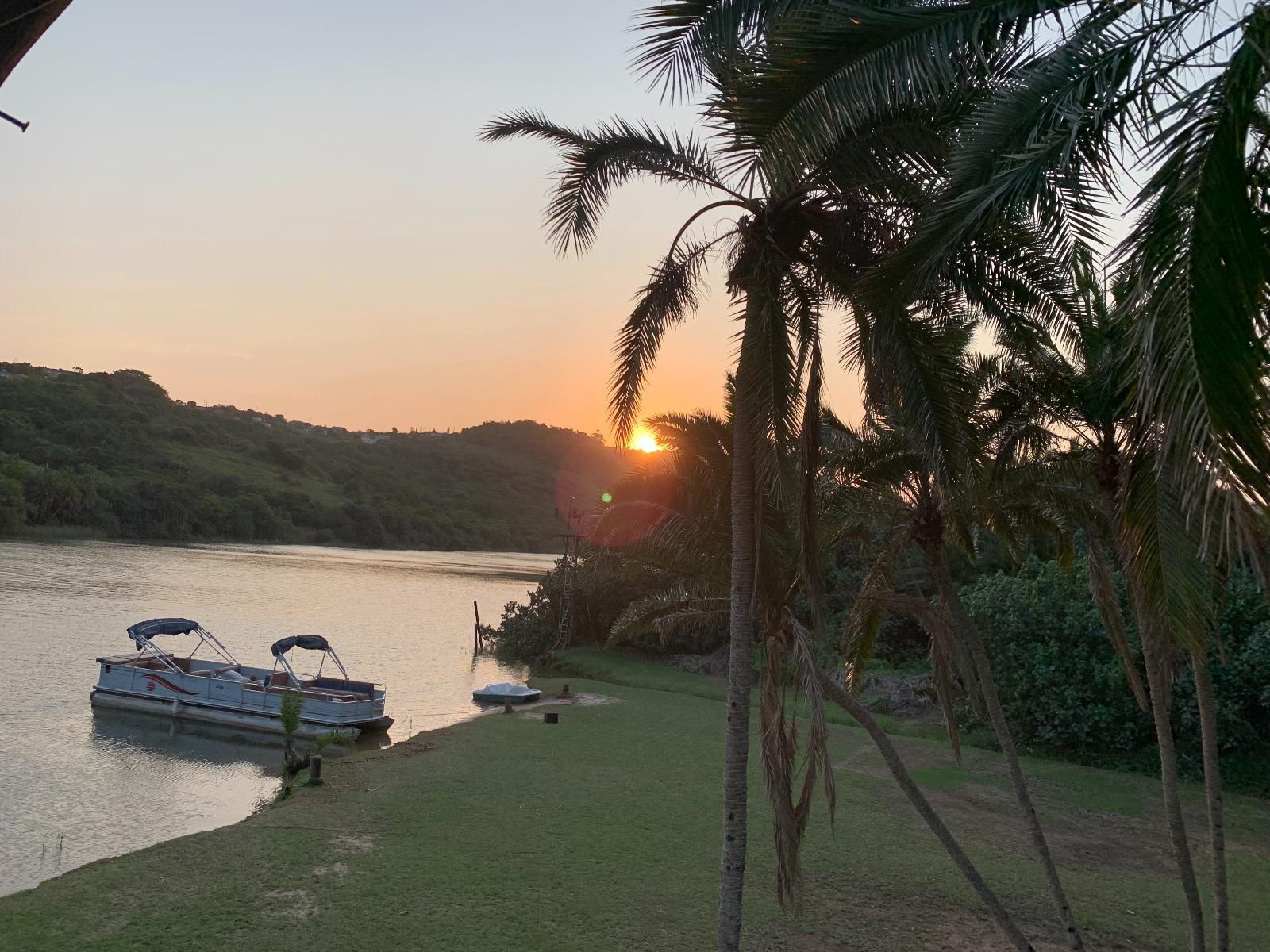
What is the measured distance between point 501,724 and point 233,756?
607cm

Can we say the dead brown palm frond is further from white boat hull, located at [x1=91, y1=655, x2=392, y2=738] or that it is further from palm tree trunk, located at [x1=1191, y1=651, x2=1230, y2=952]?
white boat hull, located at [x1=91, y1=655, x2=392, y2=738]

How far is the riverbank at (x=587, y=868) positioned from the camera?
9.80 m

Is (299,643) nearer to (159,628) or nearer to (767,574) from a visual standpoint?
(159,628)

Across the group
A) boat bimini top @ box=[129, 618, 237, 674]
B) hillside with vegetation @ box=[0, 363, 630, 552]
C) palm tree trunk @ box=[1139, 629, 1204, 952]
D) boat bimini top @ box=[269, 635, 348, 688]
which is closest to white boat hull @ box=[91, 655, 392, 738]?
boat bimini top @ box=[269, 635, 348, 688]

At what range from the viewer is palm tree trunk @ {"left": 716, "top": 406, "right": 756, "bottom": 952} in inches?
332

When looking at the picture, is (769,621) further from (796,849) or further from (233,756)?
(233,756)

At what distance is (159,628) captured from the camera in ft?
86.5

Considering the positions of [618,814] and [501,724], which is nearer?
[618,814]

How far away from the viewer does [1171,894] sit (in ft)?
42.0

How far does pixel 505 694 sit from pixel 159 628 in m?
9.81

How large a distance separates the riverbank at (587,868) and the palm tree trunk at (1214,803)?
4.76 feet

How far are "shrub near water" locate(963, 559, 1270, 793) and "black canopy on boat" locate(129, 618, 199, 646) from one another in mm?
21560

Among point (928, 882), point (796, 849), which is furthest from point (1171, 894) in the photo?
point (796, 849)

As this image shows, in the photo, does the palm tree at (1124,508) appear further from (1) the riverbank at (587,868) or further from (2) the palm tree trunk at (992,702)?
(1) the riverbank at (587,868)
